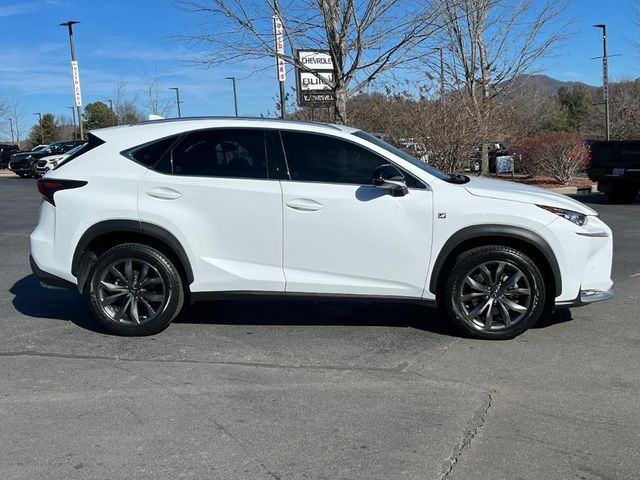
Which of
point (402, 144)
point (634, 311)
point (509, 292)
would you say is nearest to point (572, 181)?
point (402, 144)

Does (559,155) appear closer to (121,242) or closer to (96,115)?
(121,242)

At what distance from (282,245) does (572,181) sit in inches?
706

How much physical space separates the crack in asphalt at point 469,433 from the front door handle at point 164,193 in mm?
2912

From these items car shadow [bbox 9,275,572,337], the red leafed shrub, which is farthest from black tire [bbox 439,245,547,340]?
the red leafed shrub

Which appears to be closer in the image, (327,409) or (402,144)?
(327,409)

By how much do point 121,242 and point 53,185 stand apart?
756 mm

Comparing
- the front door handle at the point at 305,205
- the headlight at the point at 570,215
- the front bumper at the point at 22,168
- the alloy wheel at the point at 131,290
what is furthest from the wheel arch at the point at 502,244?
the front bumper at the point at 22,168

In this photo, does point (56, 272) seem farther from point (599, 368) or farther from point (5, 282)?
point (599, 368)

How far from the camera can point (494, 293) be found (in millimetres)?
5176

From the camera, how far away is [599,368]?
4.63 metres

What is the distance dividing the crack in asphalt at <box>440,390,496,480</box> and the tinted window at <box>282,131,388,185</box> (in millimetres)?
2017

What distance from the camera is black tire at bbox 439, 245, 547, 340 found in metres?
5.11

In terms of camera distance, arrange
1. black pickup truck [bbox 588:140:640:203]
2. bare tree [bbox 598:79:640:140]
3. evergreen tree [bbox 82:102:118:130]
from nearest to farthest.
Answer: black pickup truck [bbox 588:140:640:203] < bare tree [bbox 598:79:640:140] < evergreen tree [bbox 82:102:118:130]

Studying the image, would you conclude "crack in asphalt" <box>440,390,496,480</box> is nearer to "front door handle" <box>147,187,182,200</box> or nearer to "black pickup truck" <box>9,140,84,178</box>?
"front door handle" <box>147,187,182,200</box>
